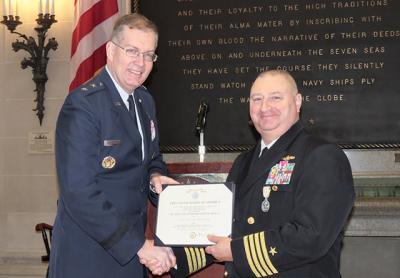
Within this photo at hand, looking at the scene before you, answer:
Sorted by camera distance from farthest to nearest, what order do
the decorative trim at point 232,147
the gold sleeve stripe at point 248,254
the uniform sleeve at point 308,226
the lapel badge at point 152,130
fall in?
the decorative trim at point 232,147 < the lapel badge at point 152,130 < the gold sleeve stripe at point 248,254 < the uniform sleeve at point 308,226

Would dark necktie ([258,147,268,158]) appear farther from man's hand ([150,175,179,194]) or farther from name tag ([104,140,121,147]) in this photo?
name tag ([104,140,121,147])

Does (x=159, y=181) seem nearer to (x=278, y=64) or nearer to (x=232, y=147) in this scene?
(x=232, y=147)

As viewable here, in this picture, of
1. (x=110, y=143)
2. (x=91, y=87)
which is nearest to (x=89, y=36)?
(x=91, y=87)

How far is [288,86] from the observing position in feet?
7.62

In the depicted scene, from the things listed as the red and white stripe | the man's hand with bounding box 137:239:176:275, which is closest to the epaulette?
the man's hand with bounding box 137:239:176:275

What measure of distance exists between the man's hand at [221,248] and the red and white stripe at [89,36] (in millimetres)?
2779

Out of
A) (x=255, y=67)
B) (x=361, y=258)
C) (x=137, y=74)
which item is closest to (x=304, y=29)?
(x=255, y=67)

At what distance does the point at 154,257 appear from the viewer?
239 cm

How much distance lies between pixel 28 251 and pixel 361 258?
2.88 meters

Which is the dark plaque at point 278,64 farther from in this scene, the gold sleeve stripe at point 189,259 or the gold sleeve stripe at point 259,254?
the gold sleeve stripe at point 259,254

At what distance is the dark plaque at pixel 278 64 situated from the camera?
4730mm

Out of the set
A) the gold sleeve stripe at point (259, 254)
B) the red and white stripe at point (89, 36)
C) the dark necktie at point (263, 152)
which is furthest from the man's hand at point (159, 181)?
the red and white stripe at point (89, 36)

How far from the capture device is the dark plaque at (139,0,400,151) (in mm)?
4730

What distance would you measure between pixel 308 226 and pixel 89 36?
322 cm
